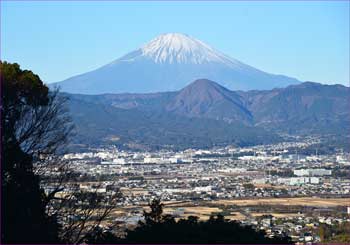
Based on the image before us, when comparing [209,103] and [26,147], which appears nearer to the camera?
[26,147]

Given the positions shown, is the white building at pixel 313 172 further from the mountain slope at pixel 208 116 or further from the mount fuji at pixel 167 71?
the mount fuji at pixel 167 71

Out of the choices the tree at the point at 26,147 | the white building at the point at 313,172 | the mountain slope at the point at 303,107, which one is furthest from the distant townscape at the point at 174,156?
the mountain slope at the point at 303,107

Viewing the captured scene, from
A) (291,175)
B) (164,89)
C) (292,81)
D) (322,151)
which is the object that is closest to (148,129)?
(322,151)

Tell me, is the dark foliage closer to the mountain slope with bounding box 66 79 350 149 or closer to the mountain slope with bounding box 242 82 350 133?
the mountain slope with bounding box 66 79 350 149

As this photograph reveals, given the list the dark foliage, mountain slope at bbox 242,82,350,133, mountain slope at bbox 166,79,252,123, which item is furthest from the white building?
mountain slope at bbox 166,79,252,123

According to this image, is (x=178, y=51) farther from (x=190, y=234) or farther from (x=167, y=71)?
(x=190, y=234)

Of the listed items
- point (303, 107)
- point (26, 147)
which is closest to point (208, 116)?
point (303, 107)

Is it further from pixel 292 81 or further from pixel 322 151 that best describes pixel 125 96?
pixel 292 81
